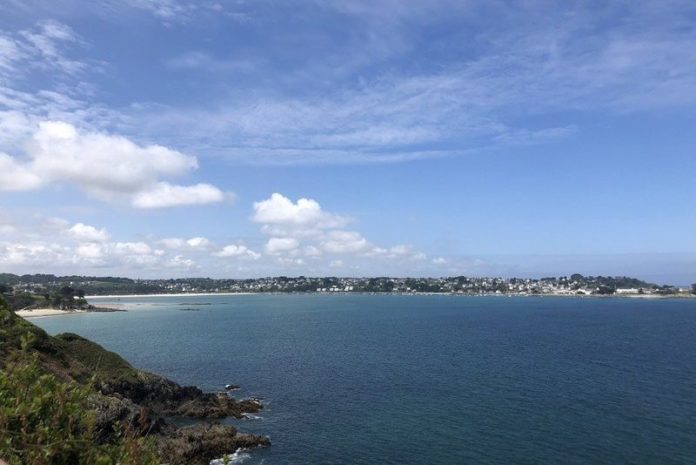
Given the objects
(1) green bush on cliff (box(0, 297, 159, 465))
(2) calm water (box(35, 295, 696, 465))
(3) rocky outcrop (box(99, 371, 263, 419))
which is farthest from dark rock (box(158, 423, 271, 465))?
(1) green bush on cliff (box(0, 297, 159, 465))

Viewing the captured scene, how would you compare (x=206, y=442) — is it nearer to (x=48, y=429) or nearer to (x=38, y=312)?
(x=48, y=429)

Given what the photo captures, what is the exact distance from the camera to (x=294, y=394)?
210ft

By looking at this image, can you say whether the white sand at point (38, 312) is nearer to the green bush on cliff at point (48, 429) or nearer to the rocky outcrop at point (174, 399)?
the rocky outcrop at point (174, 399)

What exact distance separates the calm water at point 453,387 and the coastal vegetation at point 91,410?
18.4 ft

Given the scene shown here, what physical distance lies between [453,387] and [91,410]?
2420 inches

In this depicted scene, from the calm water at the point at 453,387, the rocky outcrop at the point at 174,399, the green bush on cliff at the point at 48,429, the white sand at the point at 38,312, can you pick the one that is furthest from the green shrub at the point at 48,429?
the white sand at the point at 38,312

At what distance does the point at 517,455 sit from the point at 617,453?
8.24 meters

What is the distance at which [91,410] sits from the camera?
30.9 feet

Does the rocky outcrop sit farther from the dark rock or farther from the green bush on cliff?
the green bush on cliff

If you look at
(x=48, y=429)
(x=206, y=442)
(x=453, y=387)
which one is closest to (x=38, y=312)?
(x=206, y=442)

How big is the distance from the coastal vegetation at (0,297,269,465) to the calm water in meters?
5.61

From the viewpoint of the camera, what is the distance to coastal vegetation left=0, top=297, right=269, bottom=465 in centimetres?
729

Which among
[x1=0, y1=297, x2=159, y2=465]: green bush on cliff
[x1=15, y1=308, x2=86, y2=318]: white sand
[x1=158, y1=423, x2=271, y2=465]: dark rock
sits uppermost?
[x1=0, y1=297, x2=159, y2=465]: green bush on cliff

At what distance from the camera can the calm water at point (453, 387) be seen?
43.8 meters
